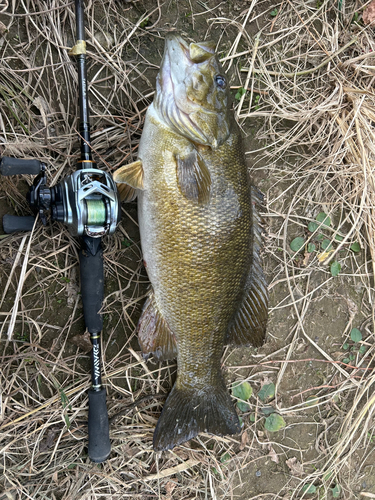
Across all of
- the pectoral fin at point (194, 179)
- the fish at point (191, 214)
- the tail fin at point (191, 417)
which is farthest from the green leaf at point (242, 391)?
the pectoral fin at point (194, 179)

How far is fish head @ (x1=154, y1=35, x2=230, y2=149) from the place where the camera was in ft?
5.61

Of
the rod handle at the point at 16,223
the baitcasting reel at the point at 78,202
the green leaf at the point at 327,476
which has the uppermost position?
the baitcasting reel at the point at 78,202

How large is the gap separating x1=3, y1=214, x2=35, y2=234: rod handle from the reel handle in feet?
0.89

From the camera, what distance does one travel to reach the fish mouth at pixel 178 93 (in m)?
1.71

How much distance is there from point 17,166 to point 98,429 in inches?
59.6

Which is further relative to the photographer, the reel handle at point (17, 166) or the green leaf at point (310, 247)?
the green leaf at point (310, 247)


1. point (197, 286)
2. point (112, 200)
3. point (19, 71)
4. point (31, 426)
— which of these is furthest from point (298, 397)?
point (19, 71)

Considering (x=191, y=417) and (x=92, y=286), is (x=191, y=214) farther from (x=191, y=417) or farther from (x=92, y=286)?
(x=191, y=417)

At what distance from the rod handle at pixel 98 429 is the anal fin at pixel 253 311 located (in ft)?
2.74

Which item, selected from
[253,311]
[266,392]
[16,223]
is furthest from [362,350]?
[16,223]

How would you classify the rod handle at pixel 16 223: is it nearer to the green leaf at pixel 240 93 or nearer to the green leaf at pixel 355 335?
the green leaf at pixel 240 93

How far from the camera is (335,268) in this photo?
2643mm

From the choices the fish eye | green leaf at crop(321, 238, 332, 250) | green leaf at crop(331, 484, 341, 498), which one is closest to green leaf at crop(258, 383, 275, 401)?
green leaf at crop(331, 484, 341, 498)

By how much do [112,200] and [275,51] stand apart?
165 centimetres
